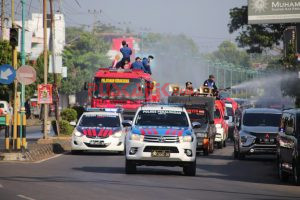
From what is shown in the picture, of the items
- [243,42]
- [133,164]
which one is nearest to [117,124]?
[133,164]

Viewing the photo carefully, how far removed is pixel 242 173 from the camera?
28.0 meters

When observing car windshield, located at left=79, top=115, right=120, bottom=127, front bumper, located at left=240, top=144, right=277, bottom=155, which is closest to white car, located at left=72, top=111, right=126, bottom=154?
car windshield, located at left=79, top=115, right=120, bottom=127

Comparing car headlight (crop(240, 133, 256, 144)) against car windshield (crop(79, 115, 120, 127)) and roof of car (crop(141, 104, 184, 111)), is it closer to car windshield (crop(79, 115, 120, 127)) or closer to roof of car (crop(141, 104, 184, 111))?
car windshield (crop(79, 115, 120, 127))

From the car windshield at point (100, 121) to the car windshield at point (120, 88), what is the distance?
5.07 m

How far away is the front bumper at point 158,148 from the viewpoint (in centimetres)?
2512

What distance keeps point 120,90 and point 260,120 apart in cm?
852

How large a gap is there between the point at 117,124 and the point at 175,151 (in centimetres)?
1216

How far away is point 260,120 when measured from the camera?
36.0 m

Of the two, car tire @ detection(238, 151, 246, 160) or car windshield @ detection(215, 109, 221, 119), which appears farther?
car windshield @ detection(215, 109, 221, 119)

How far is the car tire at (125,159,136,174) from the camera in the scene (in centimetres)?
2538

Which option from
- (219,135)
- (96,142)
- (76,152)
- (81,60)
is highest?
(81,60)

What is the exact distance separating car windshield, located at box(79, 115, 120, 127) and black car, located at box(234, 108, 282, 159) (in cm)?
463

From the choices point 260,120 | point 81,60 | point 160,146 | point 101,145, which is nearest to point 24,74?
point 101,145

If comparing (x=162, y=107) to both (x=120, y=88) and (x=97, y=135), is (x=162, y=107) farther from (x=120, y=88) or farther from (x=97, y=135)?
(x=120, y=88)
